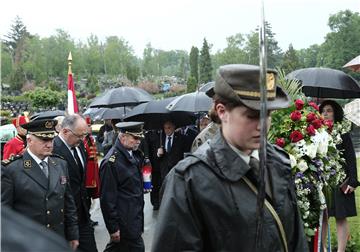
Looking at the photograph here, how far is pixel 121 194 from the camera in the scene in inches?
203

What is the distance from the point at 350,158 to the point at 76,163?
3050 mm

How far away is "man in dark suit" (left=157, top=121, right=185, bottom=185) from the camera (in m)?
8.71

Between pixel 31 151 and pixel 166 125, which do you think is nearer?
pixel 31 151

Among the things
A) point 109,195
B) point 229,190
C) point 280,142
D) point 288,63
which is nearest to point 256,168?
point 229,190

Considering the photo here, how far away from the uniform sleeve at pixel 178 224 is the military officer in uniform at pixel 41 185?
205cm

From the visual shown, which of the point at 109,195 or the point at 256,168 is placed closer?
the point at 256,168

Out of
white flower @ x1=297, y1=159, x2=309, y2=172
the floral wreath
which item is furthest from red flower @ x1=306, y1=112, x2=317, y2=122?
white flower @ x1=297, y1=159, x2=309, y2=172

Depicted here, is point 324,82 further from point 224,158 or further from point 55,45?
point 55,45

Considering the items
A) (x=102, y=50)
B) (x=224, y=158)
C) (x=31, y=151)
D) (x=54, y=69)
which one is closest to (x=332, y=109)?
(x=31, y=151)

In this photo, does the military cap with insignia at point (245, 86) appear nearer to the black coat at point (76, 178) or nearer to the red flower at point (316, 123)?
the red flower at point (316, 123)

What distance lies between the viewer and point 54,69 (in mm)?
71438

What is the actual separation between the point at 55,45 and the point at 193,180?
74.7 meters

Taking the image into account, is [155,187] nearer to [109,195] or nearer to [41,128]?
[109,195]

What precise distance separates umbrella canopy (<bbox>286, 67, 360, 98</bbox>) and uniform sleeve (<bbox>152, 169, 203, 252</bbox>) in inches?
174
